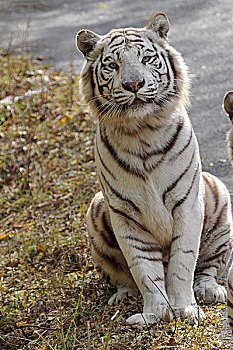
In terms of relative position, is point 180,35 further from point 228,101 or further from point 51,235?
point 228,101

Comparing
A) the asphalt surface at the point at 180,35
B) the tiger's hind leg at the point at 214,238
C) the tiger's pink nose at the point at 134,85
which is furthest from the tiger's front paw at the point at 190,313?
the asphalt surface at the point at 180,35

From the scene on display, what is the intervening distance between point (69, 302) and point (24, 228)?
180cm

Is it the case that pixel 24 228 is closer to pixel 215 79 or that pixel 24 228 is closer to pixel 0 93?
pixel 0 93

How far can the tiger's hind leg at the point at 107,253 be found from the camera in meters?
4.75

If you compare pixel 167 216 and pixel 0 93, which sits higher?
pixel 167 216

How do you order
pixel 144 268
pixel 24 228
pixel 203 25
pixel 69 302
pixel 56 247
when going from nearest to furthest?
pixel 144 268
pixel 69 302
pixel 56 247
pixel 24 228
pixel 203 25

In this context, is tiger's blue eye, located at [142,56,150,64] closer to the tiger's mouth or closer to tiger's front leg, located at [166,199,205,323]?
the tiger's mouth

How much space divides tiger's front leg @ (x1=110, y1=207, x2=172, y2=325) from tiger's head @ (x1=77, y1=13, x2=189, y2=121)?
2.46 ft

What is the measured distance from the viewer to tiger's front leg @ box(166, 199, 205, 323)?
13.7 ft

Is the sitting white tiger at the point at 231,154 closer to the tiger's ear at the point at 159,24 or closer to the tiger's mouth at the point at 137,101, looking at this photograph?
the tiger's mouth at the point at 137,101

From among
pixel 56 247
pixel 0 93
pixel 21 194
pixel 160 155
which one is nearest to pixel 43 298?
pixel 56 247

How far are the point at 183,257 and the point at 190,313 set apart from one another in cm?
38

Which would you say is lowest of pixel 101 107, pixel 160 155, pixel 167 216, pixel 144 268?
pixel 144 268

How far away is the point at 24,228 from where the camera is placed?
251 inches
